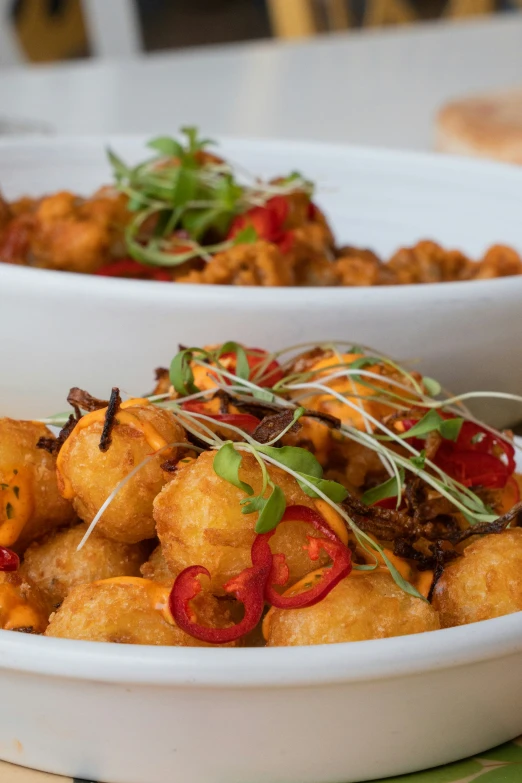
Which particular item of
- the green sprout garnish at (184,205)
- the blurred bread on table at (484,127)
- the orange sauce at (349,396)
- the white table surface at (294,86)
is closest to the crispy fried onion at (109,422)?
the orange sauce at (349,396)

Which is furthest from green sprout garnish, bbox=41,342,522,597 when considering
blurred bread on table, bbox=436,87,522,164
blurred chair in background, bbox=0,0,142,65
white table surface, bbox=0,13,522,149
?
blurred chair in background, bbox=0,0,142,65

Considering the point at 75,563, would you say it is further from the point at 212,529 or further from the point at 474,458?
the point at 474,458

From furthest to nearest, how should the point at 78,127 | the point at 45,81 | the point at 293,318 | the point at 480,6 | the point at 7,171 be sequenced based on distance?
the point at 480,6, the point at 45,81, the point at 78,127, the point at 7,171, the point at 293,318

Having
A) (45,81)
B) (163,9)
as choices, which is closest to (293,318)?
(45,81)

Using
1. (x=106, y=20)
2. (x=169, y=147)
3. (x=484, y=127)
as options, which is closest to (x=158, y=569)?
(x=169, y=147)

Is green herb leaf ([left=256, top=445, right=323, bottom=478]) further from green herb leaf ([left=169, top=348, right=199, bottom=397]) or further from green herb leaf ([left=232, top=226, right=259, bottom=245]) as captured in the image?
green herb leaf ([left=232, top=226, right=259, bottom=245])

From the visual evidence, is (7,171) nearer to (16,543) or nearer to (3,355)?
(3,355)

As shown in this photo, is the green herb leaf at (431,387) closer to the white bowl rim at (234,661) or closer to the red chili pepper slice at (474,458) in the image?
the red chili pepper slice at (474,458)
